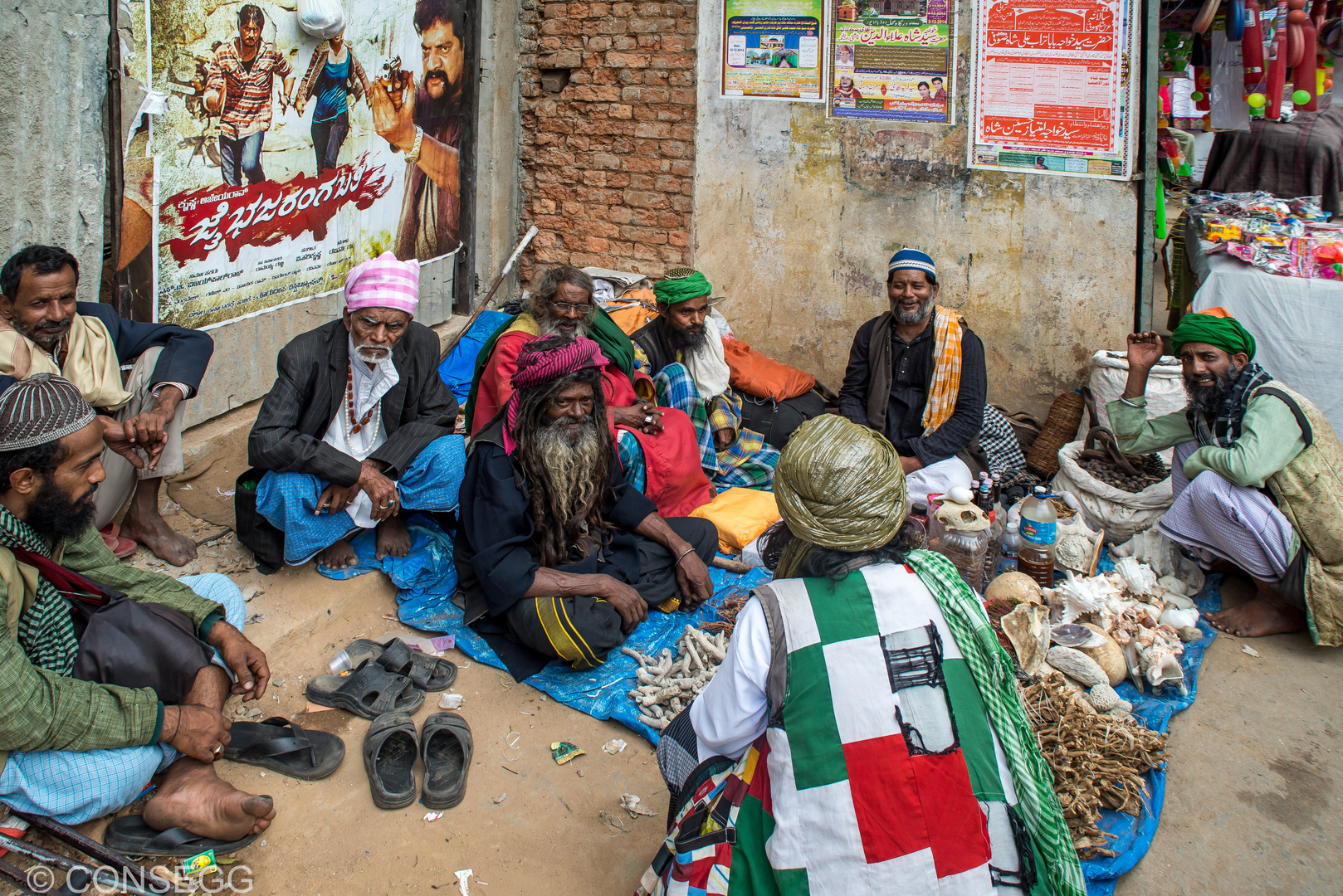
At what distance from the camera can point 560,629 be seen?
12.3ft

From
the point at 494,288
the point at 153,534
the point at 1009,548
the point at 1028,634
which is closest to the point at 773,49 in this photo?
the point at 494,288

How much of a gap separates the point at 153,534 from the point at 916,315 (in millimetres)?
4022

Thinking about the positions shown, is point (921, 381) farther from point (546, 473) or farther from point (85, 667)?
point (85, 667)

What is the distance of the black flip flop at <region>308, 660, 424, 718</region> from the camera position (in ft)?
11.9

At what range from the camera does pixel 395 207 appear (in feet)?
20.5

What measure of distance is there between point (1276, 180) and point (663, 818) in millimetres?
7506

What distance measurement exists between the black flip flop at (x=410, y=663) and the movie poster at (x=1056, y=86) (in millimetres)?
4591

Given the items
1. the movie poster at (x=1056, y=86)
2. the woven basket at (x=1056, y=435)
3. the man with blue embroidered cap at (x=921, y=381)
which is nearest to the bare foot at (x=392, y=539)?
the man with blue embroidered cap at (x=921, y=381)

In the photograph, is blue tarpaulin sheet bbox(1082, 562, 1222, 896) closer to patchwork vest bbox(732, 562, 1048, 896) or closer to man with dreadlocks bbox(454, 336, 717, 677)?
patchwork vest bbox(732, 562, 1048, 896)

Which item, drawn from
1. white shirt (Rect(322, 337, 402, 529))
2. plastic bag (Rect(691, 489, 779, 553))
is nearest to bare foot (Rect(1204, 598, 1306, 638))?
plastic bag (Rect(691, 489, 779, 553))

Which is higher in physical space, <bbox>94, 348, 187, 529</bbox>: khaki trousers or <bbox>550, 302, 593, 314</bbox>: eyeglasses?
<bbox>550, 302, 593, 314</bbox>: eyeglasses

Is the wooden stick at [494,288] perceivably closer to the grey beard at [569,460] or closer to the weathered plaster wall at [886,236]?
the weathered plaster wall at [886,236]

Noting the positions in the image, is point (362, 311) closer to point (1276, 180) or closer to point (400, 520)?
point (400, 520)

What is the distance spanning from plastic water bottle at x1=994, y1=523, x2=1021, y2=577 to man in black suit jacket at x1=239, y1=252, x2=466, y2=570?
261 centimetres
